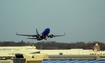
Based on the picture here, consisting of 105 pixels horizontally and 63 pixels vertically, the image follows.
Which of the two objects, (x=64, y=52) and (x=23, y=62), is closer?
(x=23, y=62)

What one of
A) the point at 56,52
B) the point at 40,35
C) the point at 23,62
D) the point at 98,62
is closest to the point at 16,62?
the point at 23,62

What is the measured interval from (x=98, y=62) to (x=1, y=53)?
92.5 metres

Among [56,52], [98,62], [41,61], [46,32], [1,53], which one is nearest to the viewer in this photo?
[98,62]

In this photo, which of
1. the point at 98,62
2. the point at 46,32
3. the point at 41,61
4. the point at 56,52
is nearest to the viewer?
the point at 98,62

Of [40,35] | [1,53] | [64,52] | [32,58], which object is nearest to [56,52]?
[64,52]

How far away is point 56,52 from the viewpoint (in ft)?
581

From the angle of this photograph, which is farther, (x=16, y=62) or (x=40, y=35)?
(x=40, y=35)

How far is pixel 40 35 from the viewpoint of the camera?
115 m

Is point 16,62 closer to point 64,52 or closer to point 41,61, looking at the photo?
point 41,61

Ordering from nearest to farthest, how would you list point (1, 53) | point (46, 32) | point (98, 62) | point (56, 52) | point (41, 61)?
point (98, 62) → point (41, 61) → point (46, 32) → point (1, 53) → point (56, 52)

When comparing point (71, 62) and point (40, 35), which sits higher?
point (40, 35)

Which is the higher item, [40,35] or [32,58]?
[40,35]

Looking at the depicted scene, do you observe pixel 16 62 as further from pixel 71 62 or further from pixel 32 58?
pixel 71 62

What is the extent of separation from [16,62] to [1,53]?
253 ft
